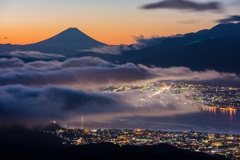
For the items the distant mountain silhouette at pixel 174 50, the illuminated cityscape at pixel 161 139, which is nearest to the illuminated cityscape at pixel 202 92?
the illuminated cityscape at pixel 161 139

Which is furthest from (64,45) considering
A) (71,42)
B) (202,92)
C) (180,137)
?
(180,137)

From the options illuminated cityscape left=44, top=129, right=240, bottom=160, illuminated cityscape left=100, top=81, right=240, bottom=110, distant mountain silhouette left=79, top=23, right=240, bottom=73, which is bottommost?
illuminated cityscape left=44, top=129, right=240, bottom=160

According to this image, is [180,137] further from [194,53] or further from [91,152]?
[194,53]

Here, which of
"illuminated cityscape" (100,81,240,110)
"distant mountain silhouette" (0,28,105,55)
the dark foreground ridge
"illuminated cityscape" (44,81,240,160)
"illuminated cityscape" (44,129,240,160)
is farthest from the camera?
"distant mountain silhouette" (0,28,105,55)

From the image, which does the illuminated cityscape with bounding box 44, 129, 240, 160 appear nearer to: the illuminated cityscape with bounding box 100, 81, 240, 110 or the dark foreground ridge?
the dark foreground ridge

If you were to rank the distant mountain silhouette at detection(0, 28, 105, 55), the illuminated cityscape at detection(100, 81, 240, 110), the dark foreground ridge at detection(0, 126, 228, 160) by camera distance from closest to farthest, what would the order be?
1. the dark foreground ridge at detection(0, 126, 228, 160)
2. the illuminated cityscape at detection(100, 81, 240, 110)
3. the distant mountain silhouette at detection(0, 28, 105, 55)

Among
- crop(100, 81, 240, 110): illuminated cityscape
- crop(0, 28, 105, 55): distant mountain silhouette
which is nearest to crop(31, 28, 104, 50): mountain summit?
crop(0, 28, 105, 55): distant mountain silhouette

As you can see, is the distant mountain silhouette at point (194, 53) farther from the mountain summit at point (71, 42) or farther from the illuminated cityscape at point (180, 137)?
the illuminated cityscape at point (180, 137)

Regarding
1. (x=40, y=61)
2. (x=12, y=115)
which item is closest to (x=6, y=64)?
(x=40, y=61)

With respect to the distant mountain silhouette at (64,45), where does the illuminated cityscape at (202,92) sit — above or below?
below
